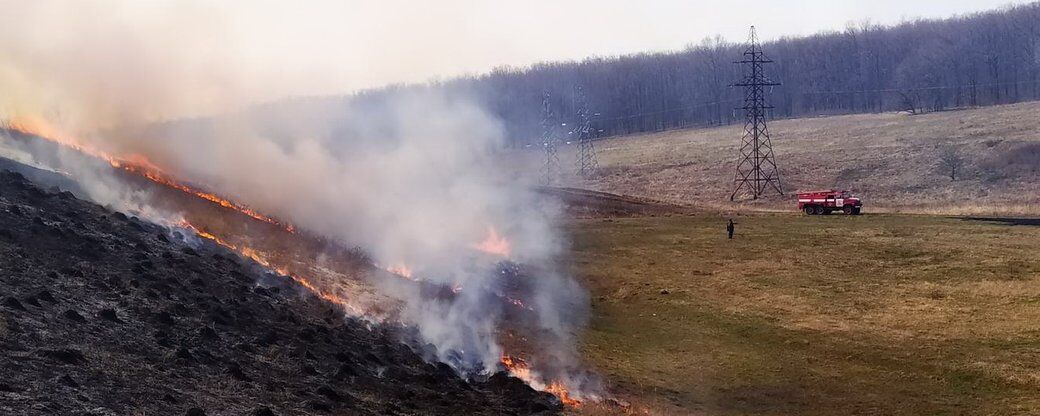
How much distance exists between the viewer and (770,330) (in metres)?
33.1

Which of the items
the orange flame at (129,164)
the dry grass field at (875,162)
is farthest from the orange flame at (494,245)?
the dry grass field at (875,162)

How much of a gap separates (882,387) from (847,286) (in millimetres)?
14232

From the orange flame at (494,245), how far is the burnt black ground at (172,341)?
19.5m

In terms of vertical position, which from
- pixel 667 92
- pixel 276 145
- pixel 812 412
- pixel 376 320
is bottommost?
pixel 812 412

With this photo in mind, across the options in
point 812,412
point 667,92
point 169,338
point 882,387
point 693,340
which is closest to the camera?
point 169,338

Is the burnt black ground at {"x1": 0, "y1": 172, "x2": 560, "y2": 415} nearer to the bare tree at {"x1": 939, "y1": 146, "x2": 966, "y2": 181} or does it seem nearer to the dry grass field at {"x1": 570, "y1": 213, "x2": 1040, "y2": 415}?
the dry grass field at {"x1": 570, "y1": 213, "x2": 1040, "y2": 415}

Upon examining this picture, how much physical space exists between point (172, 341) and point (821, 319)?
84.5 ft

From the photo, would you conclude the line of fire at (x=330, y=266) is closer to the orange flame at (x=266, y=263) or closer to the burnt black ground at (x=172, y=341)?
the orange flame at (x=266, y=263)

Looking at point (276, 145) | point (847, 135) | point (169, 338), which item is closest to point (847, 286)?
point (169, 338)

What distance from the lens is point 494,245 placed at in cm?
5181

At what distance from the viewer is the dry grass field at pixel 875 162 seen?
72500mm

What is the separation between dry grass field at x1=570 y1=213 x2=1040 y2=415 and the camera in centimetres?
2528

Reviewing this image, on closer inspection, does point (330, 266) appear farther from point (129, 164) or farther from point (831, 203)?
point (831, 203)

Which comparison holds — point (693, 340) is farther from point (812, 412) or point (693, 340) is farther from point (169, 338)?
point (169, 338)
